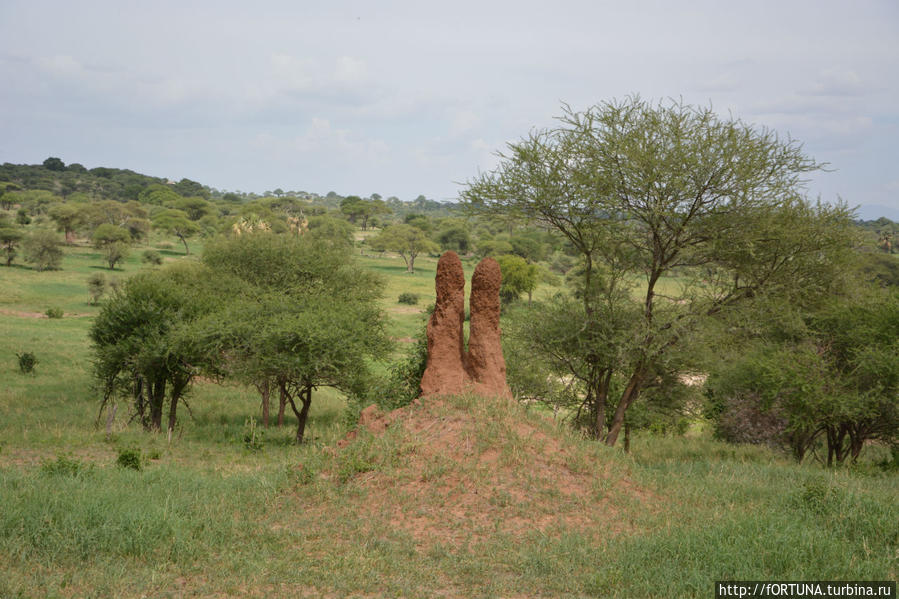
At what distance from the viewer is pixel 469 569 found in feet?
27.5

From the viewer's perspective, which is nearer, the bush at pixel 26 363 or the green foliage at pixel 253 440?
the green foliage at pixel 253 440

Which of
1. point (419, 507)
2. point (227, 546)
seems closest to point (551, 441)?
point (419, 507)

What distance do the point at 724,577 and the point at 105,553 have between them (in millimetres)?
7364

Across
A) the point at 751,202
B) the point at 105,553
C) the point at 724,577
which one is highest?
the point at 751,202

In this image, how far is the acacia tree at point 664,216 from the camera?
16.0m

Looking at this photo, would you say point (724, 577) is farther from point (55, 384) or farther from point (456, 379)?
point (55, 384)

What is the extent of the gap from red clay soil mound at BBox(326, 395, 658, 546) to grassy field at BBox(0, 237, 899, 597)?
0.10 ft

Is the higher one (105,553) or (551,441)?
(551,441)

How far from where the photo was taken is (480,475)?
10.8 m

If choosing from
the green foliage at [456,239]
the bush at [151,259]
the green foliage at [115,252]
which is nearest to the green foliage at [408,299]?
the bush at [151,259]

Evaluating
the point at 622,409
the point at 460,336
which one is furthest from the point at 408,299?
the point at 460,336

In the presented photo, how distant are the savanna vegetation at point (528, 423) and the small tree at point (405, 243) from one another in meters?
47.5

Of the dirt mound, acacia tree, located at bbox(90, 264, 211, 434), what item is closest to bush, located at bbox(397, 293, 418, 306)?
acacia tree, located at bbox(90, 264, 211, 434)

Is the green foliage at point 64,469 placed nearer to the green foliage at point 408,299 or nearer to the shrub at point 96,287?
the shrub at point 96,287
